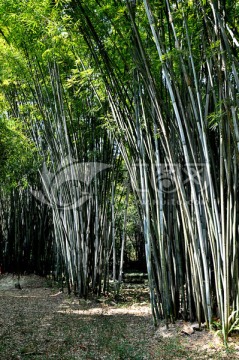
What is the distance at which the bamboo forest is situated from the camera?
2.41 metres

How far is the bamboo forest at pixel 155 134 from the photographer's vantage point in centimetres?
241

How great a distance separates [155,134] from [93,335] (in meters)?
1.73

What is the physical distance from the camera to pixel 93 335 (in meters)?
2.98

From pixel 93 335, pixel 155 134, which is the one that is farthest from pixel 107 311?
pixel 155 134

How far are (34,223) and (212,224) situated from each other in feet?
17.6

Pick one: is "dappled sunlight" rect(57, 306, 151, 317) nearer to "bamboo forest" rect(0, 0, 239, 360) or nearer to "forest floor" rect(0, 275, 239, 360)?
"forest floor" rect(0, 275, 239, 360)

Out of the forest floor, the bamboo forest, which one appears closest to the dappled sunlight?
the forest floor

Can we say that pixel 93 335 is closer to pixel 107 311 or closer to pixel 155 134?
pixel 107 311

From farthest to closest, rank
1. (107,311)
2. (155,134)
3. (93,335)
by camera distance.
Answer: (107,311) → (93,335) → (155,134)

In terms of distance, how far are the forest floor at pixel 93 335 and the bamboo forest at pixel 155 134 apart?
103mm

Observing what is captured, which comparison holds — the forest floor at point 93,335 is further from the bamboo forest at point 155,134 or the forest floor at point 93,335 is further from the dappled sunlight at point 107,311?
the bamboo forest at point 155,134

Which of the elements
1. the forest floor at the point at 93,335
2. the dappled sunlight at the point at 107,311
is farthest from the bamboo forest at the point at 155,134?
the dappled sunlight at the point at 107,311

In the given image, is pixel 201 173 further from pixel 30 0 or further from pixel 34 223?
pixel 34 223

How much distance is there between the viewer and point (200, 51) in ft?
9.07
